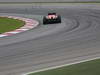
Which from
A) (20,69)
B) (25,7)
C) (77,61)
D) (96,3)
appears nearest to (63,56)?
(77,61)

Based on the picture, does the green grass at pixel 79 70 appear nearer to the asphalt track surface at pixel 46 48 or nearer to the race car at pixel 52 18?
the asphalt track surface at pixel 46 48

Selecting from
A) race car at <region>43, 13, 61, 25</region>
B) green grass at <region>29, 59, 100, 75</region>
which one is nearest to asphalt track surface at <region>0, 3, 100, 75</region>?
green grass at <region>29, 59, 100, 75</region>

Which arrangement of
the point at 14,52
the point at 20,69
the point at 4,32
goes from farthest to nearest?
the point at 4,32 < the point at 14,52 < the point at 20,69

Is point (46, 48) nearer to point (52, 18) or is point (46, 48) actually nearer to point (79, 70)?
point (79, 70)

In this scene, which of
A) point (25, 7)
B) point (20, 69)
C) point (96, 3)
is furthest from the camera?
point (25, 7)

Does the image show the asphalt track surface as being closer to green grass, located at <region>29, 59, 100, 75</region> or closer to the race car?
green grass, located at <region>29, 59, 100, 75</region>

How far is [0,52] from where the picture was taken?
45.8 ft

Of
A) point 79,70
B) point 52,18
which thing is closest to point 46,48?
point 79,70

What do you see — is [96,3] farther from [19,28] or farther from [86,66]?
[86,66]

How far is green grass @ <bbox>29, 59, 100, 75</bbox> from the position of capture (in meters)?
9.55

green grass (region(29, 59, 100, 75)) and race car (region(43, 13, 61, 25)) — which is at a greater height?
green grass (region(29, 59, 100, 75))

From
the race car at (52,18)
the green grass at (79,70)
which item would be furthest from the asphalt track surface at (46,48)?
the race car at (52,18)

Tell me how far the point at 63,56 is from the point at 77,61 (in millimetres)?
1035

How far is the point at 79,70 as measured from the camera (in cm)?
984
